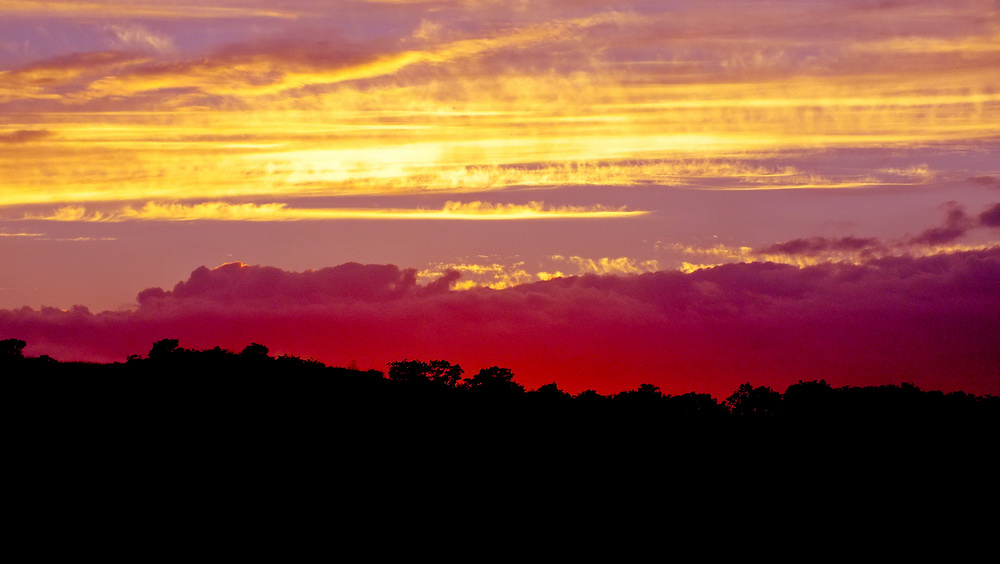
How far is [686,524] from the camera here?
298ft

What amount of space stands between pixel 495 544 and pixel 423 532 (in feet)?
20.6

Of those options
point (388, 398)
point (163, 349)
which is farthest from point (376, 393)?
point (163, 349)

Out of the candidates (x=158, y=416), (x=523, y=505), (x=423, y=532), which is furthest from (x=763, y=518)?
(x=158, y=416)

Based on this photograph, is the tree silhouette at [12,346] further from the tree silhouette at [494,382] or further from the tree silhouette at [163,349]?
the tree silhouette at [494,382]

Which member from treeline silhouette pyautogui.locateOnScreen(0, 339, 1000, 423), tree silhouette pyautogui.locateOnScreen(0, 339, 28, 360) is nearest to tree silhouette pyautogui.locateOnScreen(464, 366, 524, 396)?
treeline silhouette pyautogui.locateOnScreen(0, 339, 1000, 423)

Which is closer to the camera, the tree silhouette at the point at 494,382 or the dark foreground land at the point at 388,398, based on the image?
the dark foreground land at the point at 388,398

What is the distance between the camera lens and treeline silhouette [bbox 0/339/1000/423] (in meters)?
107

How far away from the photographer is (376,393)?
125750mm

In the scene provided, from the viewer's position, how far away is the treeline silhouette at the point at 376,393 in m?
107

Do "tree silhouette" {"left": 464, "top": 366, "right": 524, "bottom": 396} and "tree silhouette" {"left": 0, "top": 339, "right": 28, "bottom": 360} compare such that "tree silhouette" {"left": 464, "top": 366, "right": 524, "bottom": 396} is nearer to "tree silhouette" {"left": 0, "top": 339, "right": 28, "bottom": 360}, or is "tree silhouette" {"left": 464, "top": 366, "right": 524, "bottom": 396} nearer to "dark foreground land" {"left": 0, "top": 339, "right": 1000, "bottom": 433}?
"dark foreground land" {"left": 0, "top": 339, "right": 1000, "bottom": 433}

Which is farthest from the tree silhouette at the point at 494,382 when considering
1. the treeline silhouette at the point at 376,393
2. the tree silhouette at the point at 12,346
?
the tree silhouette at the point at 12,346

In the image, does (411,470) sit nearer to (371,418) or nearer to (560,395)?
(371,418)

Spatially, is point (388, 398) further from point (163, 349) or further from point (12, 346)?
point (12, 346)

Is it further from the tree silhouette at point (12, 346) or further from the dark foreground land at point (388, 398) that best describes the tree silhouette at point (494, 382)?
the tree silhouette at point (12, 346)
